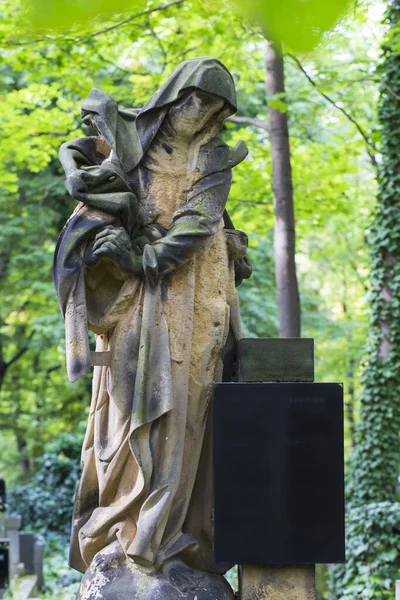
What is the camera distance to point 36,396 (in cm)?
2512

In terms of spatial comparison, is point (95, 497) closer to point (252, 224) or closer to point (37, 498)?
point (252, 224)

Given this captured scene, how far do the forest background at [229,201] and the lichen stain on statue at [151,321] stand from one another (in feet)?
4.12

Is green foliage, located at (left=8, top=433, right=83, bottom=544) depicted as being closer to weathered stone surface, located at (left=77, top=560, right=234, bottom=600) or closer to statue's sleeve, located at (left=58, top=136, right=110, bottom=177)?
weathered stone surface, located at (left=77, top=560, right=234, bottom=600)

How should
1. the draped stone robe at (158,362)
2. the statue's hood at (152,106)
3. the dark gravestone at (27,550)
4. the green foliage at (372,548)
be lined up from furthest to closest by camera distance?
the dark gravestone at (27,550)
the green foliage at (372,548)
the statue's hood at (152,106)
the draped stone robe at (158,362)

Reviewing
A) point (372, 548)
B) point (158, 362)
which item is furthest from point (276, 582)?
point (372, 548)

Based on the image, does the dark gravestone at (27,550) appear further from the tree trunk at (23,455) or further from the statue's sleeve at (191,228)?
the tree trunk at (23,455)

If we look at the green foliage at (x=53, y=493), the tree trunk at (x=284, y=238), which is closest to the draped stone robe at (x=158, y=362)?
the tree trunk at (x=284, y=238)

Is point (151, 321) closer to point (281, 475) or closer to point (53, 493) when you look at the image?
point (281, 475)

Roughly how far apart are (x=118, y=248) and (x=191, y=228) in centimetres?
39

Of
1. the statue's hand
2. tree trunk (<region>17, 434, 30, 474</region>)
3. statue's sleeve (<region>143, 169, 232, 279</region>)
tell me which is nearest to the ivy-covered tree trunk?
statue's sleeve (<region>143, 169, 232, 279</region>)

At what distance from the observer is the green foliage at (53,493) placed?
52.9 ft

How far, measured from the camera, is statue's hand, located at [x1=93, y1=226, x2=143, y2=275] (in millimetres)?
4652

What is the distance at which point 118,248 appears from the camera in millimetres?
4660

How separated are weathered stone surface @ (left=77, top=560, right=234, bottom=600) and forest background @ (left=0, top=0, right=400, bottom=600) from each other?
11.0 ft
